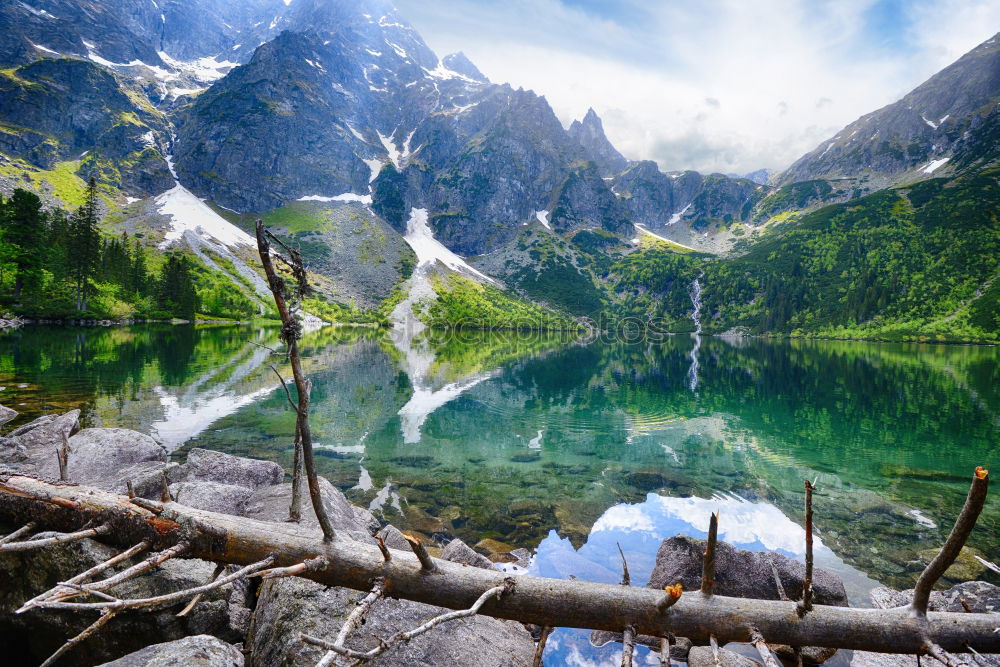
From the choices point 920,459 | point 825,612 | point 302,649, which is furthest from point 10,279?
point 920,459

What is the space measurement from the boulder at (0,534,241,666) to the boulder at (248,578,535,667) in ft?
3.47

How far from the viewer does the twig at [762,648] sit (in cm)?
373

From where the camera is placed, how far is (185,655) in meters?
4.69

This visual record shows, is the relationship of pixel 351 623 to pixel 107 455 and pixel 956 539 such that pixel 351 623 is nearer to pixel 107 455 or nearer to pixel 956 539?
pixel 956 539

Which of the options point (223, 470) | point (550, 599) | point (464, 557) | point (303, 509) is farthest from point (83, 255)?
point (550, 599)

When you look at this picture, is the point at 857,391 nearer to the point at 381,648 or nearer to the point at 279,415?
the point at 279,415

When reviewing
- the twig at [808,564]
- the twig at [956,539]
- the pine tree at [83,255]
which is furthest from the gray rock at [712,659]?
the pine tree at [83,255]

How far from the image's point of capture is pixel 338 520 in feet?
35.2

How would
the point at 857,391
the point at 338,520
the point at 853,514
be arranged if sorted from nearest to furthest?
the point at 338,520 < the point at 853,514 < the point at 857,391

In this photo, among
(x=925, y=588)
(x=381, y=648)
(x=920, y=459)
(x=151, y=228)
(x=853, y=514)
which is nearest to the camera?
(x=381, y=648)

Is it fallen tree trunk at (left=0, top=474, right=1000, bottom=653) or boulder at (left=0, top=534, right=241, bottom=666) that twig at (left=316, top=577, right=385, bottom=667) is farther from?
boulder at (left=0, top=534, right=241, bottom=666)

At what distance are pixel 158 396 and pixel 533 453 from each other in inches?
1030

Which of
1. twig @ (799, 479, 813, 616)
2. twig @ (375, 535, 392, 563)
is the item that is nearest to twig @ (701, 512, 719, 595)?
twig @ (799, 479, 813, 616)

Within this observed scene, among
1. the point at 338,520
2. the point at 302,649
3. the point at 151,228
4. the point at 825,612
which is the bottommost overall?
the point at 338,520
